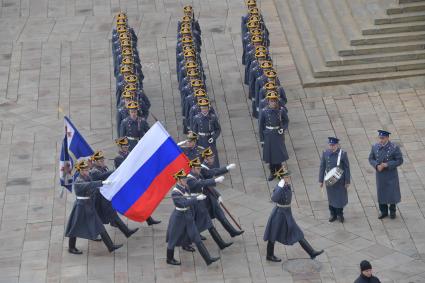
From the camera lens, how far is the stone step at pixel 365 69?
31.4 metres

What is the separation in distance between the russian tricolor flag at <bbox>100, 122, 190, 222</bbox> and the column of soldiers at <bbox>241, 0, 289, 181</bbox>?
12.1ft

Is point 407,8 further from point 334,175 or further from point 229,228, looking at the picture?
point 229,228

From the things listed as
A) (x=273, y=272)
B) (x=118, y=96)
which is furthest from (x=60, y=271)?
(x=118, y=96)

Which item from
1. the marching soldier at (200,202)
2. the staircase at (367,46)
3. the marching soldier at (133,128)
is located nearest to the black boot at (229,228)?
the marching soldier at (200,202)

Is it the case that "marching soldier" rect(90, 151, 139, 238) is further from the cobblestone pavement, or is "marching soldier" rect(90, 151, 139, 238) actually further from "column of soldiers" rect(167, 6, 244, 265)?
"column of soldiers" rect(167, 6, 244, 265)

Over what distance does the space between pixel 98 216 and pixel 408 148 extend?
293 inches

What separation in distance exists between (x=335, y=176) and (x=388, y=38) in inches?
305

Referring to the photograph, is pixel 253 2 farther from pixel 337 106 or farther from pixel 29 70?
pixel 29 70

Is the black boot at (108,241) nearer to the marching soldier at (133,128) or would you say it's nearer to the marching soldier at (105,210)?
the marching soldier at (105,210)

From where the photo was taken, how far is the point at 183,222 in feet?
77.2

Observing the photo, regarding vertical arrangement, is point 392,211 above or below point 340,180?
below

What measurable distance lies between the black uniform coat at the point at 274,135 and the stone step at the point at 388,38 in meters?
5.33

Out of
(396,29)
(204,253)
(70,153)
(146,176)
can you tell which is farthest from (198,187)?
(396,29)

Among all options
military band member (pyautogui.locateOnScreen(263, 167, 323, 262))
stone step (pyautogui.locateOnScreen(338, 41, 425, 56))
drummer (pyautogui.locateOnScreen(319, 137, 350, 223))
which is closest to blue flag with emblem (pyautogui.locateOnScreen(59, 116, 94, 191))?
military band member (pyautogui.locateOnScreen(263, 167, 323, 262))
